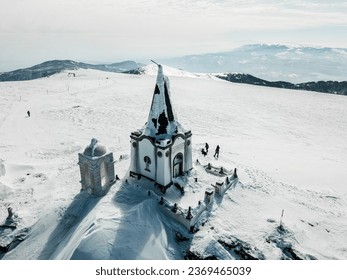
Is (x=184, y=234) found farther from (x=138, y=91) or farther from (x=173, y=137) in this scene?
(x=138, y=91)

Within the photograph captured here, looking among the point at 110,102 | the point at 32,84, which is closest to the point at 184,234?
the point at 110,102

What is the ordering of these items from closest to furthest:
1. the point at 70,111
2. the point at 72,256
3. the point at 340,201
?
the point at 72,256 < the point at 340,201 < the point at 70,111

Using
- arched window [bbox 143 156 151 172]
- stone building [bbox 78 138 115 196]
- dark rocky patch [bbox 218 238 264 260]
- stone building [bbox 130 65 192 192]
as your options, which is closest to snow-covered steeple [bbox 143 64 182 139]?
stone building [bbox 130 65 192 192]

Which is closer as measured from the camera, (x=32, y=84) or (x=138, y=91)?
(x=138, y=91)

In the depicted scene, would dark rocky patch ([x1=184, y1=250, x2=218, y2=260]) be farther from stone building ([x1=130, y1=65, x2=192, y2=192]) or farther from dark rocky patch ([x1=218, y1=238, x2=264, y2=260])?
stone building ([x1=130, y1=65, x2=192, y2=192])

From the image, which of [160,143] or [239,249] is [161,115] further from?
[239,249]

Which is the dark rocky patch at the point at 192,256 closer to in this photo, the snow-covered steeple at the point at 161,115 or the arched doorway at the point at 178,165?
the arched doorway at the point at 178,165

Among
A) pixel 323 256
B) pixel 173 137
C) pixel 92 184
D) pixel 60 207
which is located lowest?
pixel 323 256
